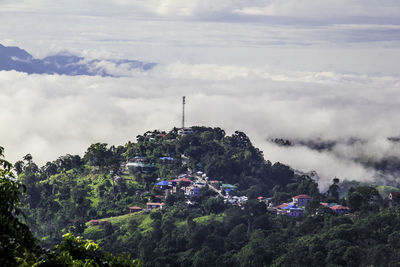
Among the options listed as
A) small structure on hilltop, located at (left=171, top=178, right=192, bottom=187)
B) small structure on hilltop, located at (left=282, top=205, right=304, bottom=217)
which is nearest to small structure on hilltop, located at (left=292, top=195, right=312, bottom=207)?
small structure on hilltop, located at (left=282, top=205, right=304, bottom=217)

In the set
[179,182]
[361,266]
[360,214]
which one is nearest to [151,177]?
[179,182]

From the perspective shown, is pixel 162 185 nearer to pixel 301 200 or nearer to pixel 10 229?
pixel 301 200

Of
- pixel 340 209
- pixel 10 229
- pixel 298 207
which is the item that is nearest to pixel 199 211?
pixel 298 207

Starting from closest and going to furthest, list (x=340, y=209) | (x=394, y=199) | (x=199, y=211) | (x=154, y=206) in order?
(x=340, y=209), (x=199, y=211), (x=154, y=206), (x=394, y=199)

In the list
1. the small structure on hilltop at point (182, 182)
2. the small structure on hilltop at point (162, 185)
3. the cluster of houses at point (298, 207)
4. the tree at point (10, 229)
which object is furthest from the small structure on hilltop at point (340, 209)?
the tree at point (10, 229)

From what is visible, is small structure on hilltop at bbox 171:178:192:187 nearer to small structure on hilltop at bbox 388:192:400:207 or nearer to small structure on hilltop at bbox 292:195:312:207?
small structure on hilltop at bbox 292:195:312:207

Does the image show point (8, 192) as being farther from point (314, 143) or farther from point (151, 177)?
point (314, 143)

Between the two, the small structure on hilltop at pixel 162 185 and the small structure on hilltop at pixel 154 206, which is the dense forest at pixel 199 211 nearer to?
the small structure on hilltop at pixel 162 185
